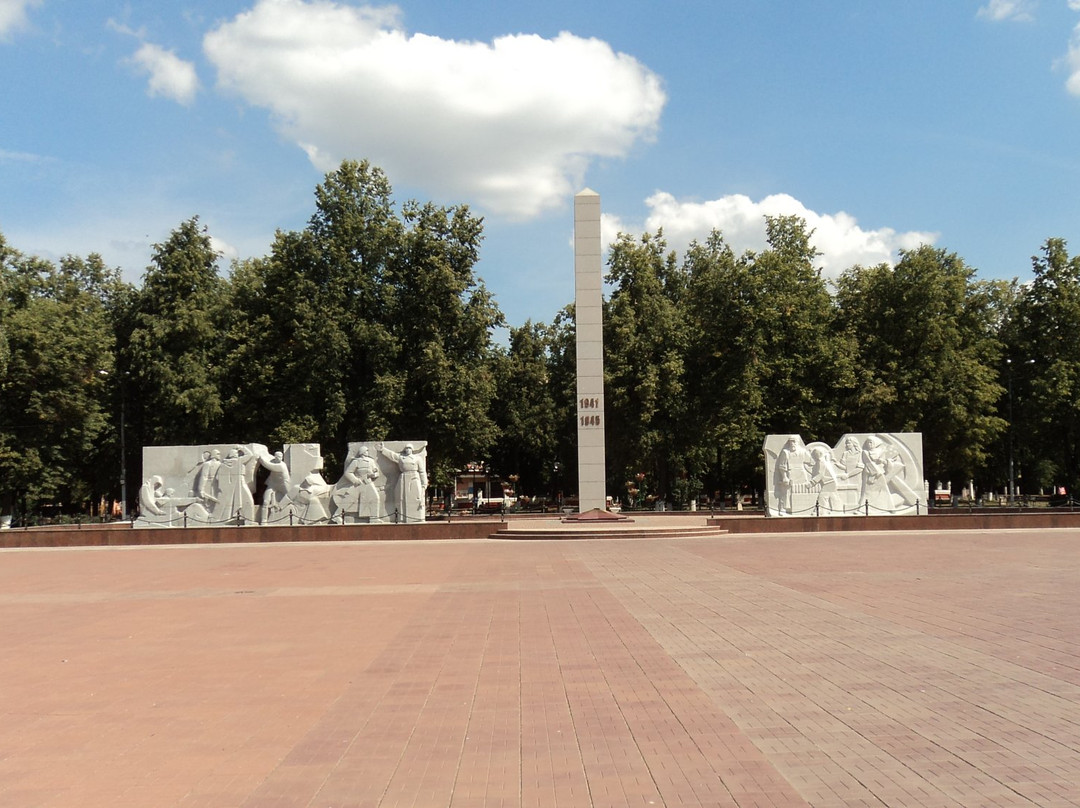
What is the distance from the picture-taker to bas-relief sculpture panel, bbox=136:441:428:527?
28438 millimetres

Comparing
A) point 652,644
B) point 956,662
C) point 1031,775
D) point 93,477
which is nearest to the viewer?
point 1031,775

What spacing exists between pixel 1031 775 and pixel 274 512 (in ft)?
87.0

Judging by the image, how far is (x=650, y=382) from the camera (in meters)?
38.8

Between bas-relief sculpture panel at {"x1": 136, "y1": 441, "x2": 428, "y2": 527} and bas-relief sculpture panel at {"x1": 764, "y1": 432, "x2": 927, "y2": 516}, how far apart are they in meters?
12.0

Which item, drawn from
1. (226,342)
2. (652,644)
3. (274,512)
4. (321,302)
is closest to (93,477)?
(226,342)

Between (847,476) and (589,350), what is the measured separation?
9.79 m

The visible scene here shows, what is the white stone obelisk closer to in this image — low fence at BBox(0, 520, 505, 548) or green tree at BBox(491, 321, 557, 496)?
low fence at BBox(0, 520, 505, 548)

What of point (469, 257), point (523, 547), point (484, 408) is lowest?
point (523, 547)

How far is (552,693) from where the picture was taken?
23.5 ft

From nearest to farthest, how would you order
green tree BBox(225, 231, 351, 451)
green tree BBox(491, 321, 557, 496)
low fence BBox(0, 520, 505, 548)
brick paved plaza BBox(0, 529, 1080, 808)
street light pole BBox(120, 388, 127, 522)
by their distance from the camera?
brick paved plaza BBox(0, 529, 1080, 808) < low fence BBox(0, 520, 505, 548) < green tree BBox(225, 231, 351, 451) < street light pole BBox(120, 388, 127, 522) < green tree BBox(491, 321, 557, 496)

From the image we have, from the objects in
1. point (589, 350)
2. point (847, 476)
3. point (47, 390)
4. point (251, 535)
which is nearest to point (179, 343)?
point (47, 390)

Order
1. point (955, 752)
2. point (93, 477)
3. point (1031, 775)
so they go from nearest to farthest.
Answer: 1. point (1031, 775)
2. point (955, 752)
3. point (93, 477)

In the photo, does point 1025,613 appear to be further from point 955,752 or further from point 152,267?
point 152,267

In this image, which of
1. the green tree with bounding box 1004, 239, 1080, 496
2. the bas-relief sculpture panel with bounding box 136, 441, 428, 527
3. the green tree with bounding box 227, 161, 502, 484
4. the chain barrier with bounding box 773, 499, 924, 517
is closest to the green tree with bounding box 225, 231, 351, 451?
the green tree with bounding box 227, 161, 502, 484
